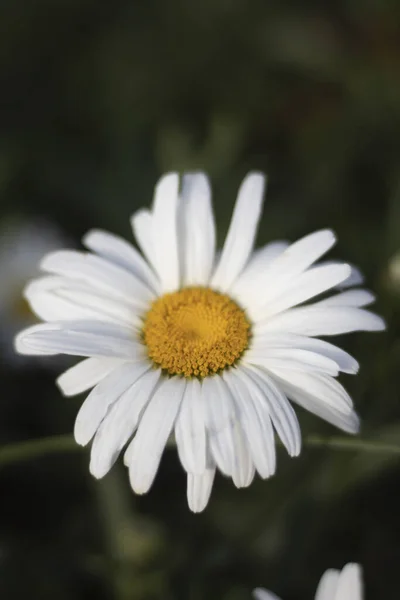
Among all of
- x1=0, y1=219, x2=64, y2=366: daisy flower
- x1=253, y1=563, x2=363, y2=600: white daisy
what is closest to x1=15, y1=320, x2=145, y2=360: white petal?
x1=253, y1=563, x2=363, y2=600: white daisy

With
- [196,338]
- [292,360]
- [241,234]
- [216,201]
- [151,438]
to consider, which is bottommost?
[151,438]

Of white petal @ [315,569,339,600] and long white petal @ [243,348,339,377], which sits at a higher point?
long white petal @ [243,348,339,377]

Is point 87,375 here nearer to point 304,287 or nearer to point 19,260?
point 304,287

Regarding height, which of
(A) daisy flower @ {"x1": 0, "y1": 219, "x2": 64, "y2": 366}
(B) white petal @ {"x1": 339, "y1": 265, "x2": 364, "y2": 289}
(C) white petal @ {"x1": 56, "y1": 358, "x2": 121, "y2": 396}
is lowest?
(C) white petal @ {"x1": 56, "y1": 358, "x2": 121, "y2": 396}

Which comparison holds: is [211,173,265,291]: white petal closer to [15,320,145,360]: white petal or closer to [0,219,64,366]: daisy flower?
[15,320,145,360]: white petal

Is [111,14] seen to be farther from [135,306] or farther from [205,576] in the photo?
[205,576]

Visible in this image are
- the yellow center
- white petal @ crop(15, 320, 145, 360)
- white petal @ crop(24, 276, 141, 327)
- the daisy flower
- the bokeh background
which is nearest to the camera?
white petal @ crop(15, 320, 145, 360)

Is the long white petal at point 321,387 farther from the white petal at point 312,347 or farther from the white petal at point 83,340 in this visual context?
the white petal at point 83,340

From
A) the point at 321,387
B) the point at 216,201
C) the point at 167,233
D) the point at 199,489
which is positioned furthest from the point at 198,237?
the point at 216,201
